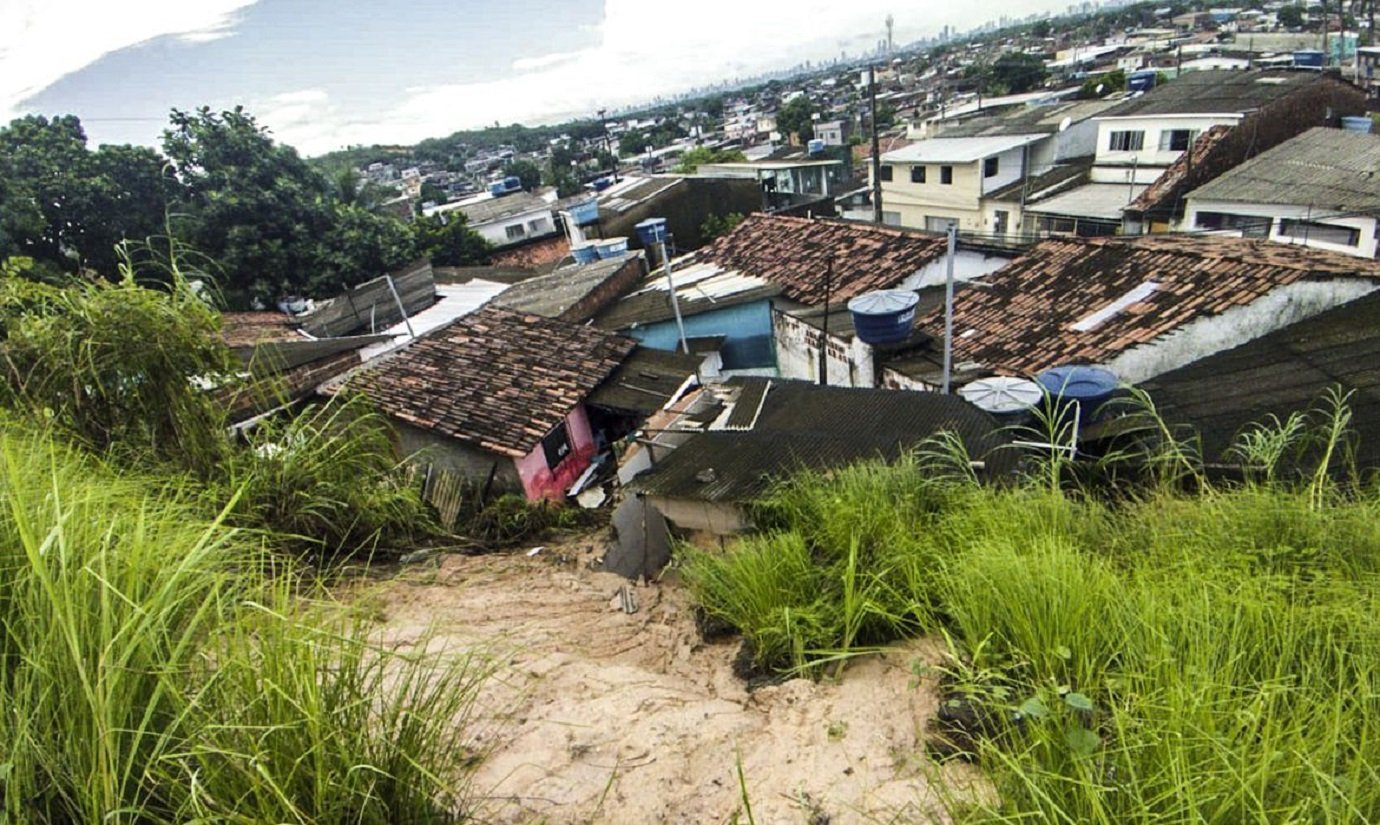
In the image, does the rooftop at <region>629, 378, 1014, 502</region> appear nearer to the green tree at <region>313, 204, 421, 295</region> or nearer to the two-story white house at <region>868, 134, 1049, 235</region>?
the two-story white house at <region>868, 134, 1049, 235</region>

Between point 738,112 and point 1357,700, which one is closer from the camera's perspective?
point 1357,700

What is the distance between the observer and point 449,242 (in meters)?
33.5

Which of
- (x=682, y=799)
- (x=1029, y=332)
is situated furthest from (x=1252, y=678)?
(x=1029, y=332)

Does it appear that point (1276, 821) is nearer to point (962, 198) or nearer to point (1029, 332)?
point (1029, 332)

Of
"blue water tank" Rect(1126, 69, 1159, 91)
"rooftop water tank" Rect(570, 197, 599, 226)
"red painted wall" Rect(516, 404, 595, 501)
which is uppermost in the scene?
"blue water tank" Rect(1126, 69, 1159, 91)

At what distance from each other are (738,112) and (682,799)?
5874 inches

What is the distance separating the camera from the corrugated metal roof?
23.2m

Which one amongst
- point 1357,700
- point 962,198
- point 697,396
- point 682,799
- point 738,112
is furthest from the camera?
point 738,112

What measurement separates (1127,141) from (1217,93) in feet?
11.8

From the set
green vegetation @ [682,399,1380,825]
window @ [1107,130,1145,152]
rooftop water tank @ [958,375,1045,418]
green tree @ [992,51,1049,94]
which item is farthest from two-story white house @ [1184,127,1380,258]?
green tree @ [992,51,1049,94]

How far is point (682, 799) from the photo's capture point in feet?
7.66

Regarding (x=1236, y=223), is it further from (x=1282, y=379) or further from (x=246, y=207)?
(x=246, y=207)

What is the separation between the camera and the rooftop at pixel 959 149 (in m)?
27.6

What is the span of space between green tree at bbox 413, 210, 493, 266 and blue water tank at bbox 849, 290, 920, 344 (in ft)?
92.2
